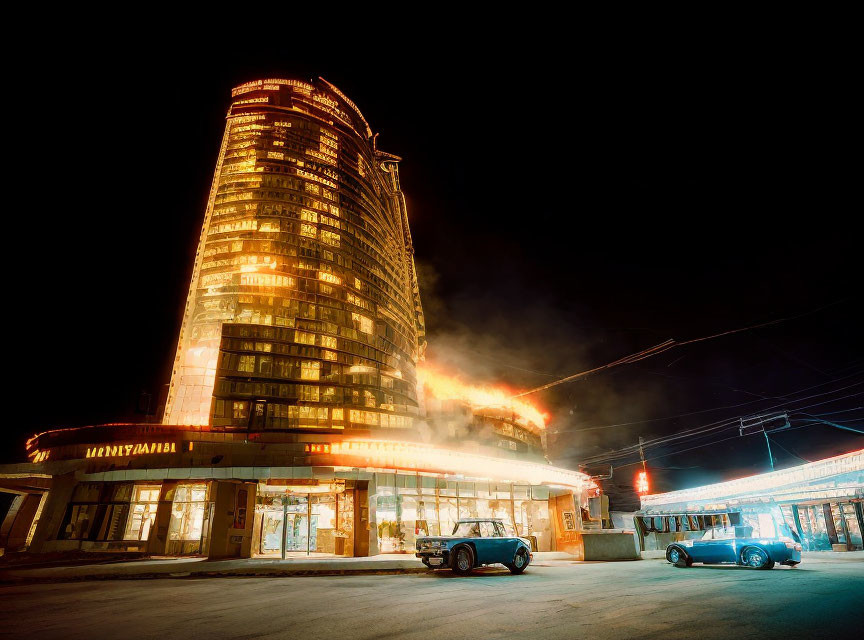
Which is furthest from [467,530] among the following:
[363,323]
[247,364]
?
[363,323]

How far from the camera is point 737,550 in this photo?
14.5m

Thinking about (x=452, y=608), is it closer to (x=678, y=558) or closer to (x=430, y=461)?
(x=678, y=558)

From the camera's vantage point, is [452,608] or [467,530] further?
[467,530]

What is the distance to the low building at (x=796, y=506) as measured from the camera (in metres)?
20.4

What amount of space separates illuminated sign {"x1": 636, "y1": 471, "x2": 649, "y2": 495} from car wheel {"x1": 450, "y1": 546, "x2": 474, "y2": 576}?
42887 millimetres

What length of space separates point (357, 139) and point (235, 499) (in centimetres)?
5112

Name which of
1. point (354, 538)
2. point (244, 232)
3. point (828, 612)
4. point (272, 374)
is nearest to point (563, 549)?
point (354, 538)

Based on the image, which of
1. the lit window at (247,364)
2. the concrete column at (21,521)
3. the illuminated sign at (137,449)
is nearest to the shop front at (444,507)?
the illuminated sign at (137,449)

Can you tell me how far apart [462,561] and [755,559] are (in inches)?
382

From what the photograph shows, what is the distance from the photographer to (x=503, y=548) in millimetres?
13547

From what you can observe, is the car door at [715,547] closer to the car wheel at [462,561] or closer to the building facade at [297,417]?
the car wheel at [462,561]

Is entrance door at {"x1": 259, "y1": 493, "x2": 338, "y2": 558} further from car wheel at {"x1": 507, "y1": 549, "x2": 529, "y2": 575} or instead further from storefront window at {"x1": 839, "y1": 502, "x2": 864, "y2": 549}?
storefront window at {"x1": 839, "y1": 502, "x2": 864, "y2": 549}

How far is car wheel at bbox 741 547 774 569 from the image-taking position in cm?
1380

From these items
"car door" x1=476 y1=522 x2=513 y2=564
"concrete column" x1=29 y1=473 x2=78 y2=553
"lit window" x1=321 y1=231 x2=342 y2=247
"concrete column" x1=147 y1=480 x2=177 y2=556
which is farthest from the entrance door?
"lit window" x1=321 y1=231 x2=342 y2=247
